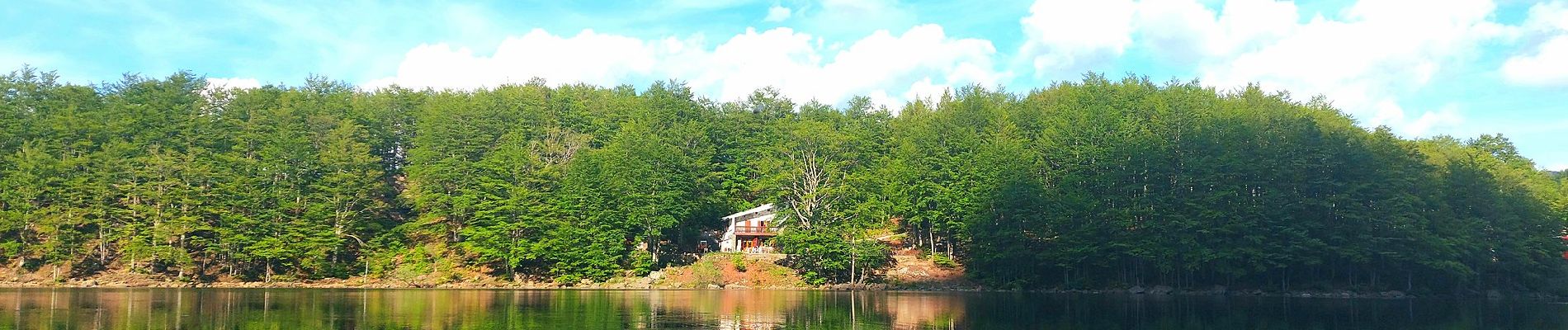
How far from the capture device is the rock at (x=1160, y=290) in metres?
64.8

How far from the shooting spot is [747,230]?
7769 cm

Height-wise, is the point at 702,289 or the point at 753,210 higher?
the point at 753,210

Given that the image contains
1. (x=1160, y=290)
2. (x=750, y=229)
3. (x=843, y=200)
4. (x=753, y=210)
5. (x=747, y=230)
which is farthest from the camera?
(x=753, y=210)

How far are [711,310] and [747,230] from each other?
3617 cm

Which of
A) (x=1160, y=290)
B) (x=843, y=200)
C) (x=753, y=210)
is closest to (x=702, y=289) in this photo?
(x=843, y=200)

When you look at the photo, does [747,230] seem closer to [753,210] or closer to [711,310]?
[753,210]

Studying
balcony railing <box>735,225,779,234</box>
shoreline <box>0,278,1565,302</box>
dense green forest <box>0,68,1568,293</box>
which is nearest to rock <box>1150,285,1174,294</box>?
shoreline <box>0,278,1565,302</box>

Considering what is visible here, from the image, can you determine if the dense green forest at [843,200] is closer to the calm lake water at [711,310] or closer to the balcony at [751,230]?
the balcony at [751,230]

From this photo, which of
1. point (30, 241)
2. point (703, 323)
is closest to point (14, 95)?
point (30, 241)

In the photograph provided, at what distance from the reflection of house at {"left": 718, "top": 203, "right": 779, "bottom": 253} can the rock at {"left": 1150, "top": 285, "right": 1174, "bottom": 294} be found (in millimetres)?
28608

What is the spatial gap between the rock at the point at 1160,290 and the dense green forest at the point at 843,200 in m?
1.52

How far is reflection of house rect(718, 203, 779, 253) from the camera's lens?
7756 centimetres

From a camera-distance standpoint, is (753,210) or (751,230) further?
(753,210)

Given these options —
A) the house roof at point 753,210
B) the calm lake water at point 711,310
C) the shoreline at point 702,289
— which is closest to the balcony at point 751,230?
the house roof at point 753,210
